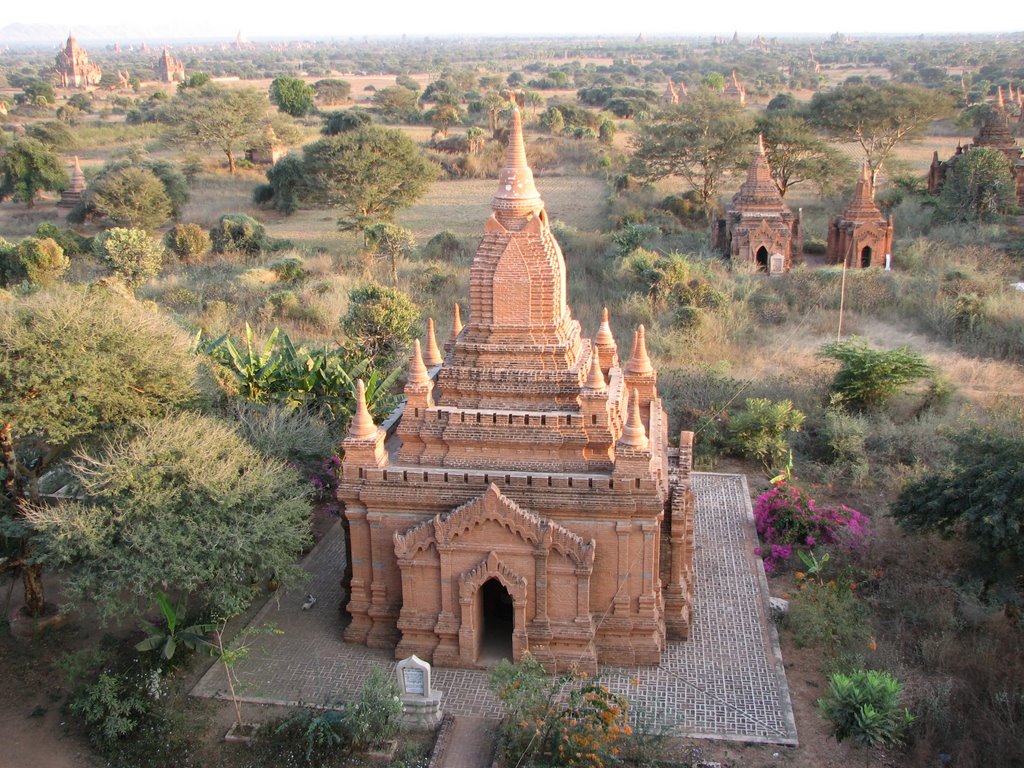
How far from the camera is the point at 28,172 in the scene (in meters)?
48.4

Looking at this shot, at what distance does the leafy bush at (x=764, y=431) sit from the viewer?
19.7m

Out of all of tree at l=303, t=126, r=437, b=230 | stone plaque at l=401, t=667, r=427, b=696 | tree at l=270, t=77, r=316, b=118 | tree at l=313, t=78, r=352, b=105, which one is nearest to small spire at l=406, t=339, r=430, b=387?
stone plaque at l=401, t=667, r=427, b=696

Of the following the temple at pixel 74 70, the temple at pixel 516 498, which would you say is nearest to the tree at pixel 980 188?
the temple at pixel 516 498

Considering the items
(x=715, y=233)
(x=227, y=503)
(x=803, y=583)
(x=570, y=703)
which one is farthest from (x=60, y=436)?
(x=715, y=233)

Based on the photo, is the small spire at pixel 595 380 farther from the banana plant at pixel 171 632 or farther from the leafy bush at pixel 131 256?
the leafy bush at pixel 131 256

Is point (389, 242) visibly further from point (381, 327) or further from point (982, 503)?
point (982, 503)

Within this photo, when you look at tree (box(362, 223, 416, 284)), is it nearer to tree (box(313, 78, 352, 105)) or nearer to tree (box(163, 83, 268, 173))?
tree (box(163, 83, 268, 173))

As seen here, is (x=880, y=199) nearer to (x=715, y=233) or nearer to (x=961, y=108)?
(x=715, y=233)

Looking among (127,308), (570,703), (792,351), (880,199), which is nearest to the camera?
(570,703)

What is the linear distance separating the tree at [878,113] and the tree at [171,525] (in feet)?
142

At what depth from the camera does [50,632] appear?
1387cm

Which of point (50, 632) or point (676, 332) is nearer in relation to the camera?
point (50, 632)

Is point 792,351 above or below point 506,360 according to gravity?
below

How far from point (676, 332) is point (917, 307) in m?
8.63
